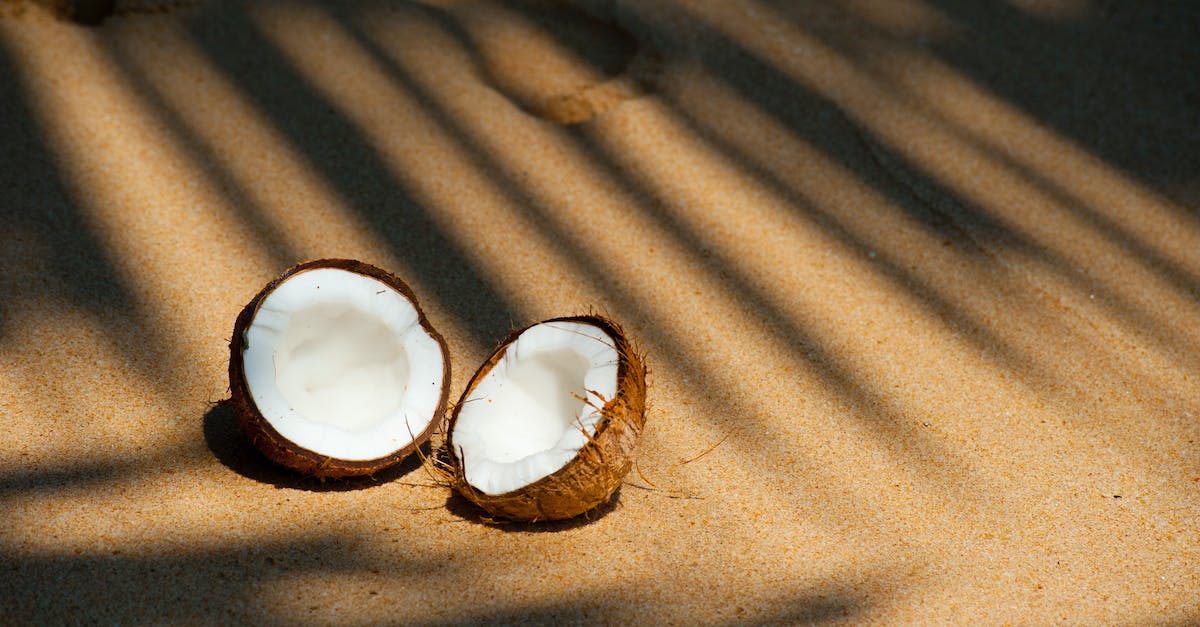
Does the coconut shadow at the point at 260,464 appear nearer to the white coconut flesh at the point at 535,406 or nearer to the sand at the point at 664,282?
the sand at the point at 664,282

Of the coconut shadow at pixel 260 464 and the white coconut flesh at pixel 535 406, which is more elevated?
the white coconut flesh at pixel 535 406

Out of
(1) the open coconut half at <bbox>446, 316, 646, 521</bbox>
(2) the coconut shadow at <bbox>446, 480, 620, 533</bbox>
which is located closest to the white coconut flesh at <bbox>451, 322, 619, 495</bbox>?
(1) the open coconut half at <bbox>446, 316, 646, 521</bbox>

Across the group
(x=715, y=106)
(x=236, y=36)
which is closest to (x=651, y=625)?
(x=715, y=106)

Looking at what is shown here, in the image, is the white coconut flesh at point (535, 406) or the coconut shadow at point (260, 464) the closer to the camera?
the white coconut flesh at point (535, 406)

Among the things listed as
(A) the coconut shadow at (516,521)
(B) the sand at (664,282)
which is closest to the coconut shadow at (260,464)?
(B) the sand at (664,282)

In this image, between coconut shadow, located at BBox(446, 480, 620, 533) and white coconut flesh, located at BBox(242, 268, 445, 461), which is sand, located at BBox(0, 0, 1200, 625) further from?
white coconut flesh, located at BBox(242, 268, 445, 461)

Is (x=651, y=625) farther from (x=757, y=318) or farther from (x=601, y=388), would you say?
(x=757, y=318)

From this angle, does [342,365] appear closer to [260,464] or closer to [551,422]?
[260,464]
